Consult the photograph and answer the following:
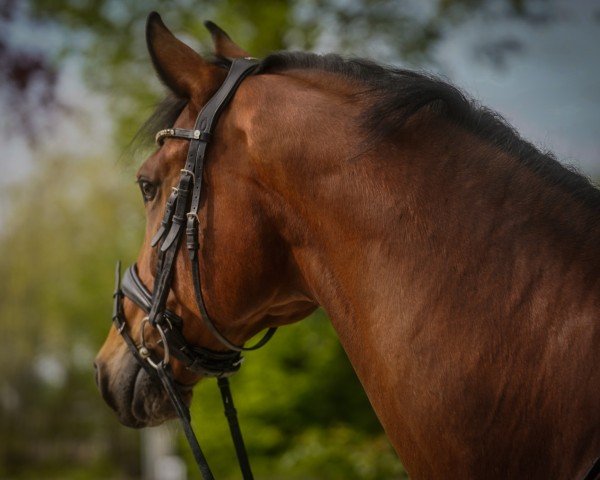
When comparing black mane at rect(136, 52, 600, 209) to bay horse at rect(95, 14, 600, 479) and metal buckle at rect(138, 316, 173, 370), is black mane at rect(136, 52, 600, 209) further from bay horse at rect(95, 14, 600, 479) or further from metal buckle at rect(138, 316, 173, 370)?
metal buckle at rect(138, 316, 173, 370)

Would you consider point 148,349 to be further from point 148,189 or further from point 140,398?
point 148,189

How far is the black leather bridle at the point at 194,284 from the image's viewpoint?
2.28 m

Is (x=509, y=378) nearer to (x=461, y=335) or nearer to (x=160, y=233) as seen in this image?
(x=461, y=335)

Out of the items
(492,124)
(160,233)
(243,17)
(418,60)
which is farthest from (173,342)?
(243,17)

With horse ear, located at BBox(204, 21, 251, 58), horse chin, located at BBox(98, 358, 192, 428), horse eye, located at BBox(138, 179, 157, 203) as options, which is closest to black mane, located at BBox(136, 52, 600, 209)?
horse ear, located at BBox(204, 21, 251, 58)

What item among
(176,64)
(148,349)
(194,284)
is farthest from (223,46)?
(148,349)

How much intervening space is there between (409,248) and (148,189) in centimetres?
104

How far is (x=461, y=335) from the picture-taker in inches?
73.4

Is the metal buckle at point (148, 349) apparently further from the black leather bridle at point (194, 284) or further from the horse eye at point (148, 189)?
the horse eye at point (148, 189)

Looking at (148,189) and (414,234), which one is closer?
(414,234)

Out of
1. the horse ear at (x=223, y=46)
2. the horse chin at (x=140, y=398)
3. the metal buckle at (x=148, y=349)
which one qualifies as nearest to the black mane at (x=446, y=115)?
the horse ear at (x=223, y=46)

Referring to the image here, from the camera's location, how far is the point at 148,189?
251cm

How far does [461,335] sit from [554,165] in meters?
0.58

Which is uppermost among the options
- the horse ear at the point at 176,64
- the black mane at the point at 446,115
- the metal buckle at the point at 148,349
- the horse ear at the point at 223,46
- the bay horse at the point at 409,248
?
the horse ear at the point at 223,46
